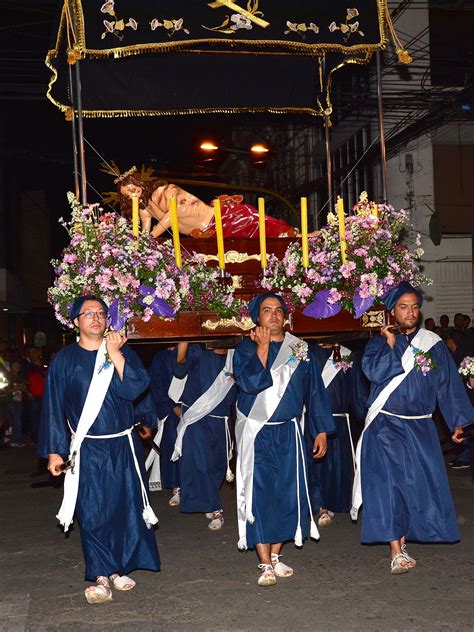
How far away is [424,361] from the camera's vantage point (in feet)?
21.6

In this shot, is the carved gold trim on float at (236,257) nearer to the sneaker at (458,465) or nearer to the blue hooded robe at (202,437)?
the blue hooded robe at (202,437)

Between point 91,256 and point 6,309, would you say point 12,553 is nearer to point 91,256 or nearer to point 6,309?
point 91,256

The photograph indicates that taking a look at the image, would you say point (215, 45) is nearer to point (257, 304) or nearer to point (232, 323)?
point (232, 323)

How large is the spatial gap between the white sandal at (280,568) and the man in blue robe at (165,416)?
3482 mm

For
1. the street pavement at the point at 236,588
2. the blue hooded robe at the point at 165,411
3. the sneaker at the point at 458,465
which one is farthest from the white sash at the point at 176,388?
the sneaker at the point at 458,465

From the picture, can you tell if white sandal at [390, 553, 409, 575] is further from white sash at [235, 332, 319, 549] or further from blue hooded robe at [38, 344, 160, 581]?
blue hooded robe at [38, 344, 160, 581]

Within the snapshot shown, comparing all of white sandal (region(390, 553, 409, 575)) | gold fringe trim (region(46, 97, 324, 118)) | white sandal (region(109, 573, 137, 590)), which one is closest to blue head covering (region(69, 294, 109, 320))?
white sandal (region(109, 573, 137, 590))

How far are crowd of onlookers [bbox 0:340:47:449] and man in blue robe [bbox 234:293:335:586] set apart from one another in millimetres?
9271

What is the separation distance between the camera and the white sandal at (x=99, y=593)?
5.92 m

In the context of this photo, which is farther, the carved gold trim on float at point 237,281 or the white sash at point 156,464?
the white sash at point 156,464

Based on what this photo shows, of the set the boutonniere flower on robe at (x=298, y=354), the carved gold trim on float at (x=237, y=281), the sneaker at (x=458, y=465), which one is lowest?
the sneaker at (x=458, y=465)

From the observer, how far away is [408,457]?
6.61m

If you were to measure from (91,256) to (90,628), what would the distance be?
271 centimetres

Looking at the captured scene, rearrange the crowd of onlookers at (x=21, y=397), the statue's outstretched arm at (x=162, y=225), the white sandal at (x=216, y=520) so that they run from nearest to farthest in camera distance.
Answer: the statue's outstretched arm at (x=162, y=225), the white sandal at (x=216, y=520), the crowd of onlookers at (x=21, y=397)
